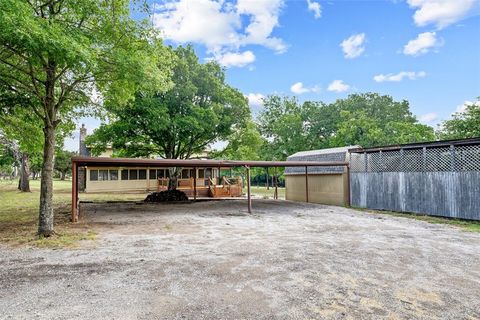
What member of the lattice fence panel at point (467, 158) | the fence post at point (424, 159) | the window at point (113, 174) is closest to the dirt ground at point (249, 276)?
the lattice fence panel at point (467, 158)

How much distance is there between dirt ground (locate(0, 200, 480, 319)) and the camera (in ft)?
10.4

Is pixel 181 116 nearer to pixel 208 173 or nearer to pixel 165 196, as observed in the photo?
pixel 165 196

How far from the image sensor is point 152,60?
743cm

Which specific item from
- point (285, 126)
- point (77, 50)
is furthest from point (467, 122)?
point (77, 50)

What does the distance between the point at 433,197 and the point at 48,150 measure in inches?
464

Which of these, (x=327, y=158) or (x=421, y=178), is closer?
(x=421, y=178)

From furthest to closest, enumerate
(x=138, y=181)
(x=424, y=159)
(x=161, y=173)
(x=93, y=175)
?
(x=161, y=173)
(x=138, y=181)
(x=93, y=175)
(x=424, y=159)

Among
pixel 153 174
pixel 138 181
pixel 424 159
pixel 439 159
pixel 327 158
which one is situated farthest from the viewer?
pixel 153 174

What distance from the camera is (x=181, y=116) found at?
14883 mm

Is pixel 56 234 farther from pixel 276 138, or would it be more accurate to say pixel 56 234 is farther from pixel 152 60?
pixel 276 138

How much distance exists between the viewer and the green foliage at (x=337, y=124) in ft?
69.8

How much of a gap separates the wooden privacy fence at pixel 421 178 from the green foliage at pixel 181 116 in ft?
23.1

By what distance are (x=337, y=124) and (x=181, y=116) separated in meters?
15.6

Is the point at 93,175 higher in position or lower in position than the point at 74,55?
lower
